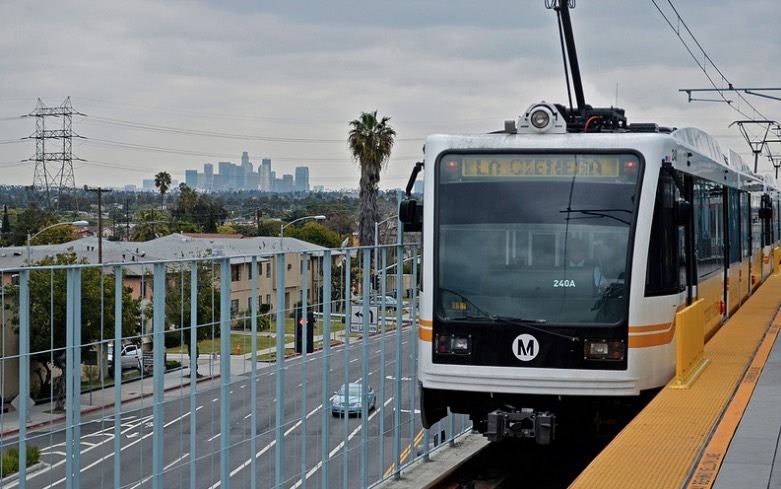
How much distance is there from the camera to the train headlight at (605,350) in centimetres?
1030

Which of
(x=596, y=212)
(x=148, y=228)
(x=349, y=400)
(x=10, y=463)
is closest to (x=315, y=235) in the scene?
(x=148, y=228)

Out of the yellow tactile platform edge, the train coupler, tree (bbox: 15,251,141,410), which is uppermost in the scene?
tree (bbox: 15,251,141,410)

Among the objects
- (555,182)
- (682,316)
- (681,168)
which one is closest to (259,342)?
(555,182)

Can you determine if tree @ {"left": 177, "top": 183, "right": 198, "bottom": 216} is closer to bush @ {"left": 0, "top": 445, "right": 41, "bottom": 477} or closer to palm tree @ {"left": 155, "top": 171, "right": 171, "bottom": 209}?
palm tree @ {"left": 155, "top": 171, "right": 171, "bottom": 209}

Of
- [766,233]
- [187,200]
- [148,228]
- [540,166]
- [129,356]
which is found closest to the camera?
[129,356]

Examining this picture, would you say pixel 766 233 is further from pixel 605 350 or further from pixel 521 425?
pixel 521 425

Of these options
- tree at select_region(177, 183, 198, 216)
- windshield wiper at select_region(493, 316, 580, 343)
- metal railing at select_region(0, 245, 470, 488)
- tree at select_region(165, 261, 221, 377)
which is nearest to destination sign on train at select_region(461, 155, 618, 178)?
windshield wiper at select_region(493, 316, 580, 343)

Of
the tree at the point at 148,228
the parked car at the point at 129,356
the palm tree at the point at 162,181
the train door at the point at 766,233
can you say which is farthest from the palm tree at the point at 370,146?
the palm tree at the point at 162,181

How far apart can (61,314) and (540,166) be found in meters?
5.21

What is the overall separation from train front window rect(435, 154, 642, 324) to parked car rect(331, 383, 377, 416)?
1519 mm

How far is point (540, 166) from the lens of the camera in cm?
1080

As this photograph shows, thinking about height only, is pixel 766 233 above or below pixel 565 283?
above

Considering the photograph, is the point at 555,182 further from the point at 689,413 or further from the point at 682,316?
the point at 689,413

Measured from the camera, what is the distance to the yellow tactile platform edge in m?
6.92
